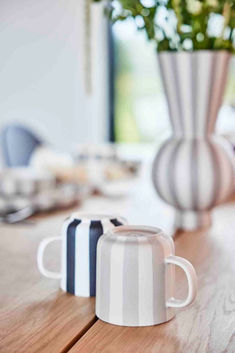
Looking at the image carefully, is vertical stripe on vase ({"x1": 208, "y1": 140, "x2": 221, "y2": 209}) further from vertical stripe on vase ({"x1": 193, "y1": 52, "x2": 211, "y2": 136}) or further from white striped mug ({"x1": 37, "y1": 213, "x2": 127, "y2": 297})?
white striped mug ({"x1": 37, "y1": 213, "x2": 127, "y2": 297})

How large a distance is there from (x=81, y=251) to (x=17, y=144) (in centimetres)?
240

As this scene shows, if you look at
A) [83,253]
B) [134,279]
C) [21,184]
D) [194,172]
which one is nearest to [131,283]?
[134,279]

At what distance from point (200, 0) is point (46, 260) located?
0.67 meters

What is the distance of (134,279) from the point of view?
0.69 m

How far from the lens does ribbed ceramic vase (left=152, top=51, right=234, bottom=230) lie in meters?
1.23

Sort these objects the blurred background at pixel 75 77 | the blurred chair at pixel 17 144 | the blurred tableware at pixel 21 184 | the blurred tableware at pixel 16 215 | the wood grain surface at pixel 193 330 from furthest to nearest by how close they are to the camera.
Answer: the blurred background at pixel 75 77
the blurred chair at pixel 17 144
the blurred tableware at pixel 21 184
the blurred tableware at pixel 16 215
the wood grain surface at pixel 193 330

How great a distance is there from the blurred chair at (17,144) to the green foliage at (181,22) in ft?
6.19

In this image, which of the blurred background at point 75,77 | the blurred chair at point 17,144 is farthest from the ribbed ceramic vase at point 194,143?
the blurred background at point 75,77

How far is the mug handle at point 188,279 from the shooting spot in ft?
2.25

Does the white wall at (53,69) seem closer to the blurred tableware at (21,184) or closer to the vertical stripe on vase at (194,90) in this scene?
the blurred tableware at (21,184)

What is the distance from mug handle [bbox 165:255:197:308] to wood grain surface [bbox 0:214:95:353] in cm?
11

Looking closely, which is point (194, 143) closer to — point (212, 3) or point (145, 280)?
point (212, 3)

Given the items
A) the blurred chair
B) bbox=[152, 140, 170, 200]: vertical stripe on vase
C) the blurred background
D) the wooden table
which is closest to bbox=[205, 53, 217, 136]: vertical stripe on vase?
bbox=[152, 140, 170, 200]: vertical stripe on vase

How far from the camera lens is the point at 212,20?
130 centimetres
